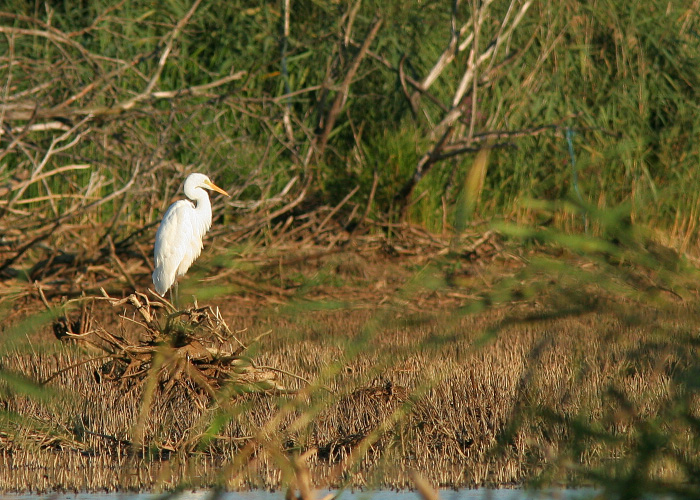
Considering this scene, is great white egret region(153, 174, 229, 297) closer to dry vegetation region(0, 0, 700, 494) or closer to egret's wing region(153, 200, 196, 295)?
egret's wing region(153, 200, 196, 295)

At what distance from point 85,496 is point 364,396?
1.51 meters

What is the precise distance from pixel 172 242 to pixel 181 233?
10 cm

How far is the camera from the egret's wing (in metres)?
6.71

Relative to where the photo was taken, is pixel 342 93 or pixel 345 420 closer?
pixel 345 420

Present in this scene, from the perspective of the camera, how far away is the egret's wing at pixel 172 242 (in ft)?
22.0

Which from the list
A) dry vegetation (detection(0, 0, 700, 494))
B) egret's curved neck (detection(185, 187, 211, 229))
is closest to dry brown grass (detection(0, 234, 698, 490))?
dry vegetation (detection(0, 0, 700, 494))

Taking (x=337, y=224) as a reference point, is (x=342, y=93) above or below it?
above

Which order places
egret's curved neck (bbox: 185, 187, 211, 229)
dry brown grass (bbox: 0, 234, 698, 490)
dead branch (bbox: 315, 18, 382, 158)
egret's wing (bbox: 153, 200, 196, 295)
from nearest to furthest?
1. dry brown grass (bbox: 0, 234, 698, 490)
2. egret's wing (bbox: 153, 200, 196, 295)
3. egret's curved neck (bbox: 185, 187, 211, 229)
4. dead branch (bbox: 315, 18, 382, 158)

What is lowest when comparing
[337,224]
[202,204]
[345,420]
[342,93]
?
[345,420]

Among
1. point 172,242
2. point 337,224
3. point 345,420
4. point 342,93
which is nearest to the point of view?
point 345,420

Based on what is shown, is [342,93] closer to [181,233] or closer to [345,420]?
[181,233]

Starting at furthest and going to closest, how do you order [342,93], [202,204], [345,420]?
[342,93], [202,204], [345,420]

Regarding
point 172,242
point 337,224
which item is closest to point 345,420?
point 172,242

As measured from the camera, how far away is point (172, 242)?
670 cm
